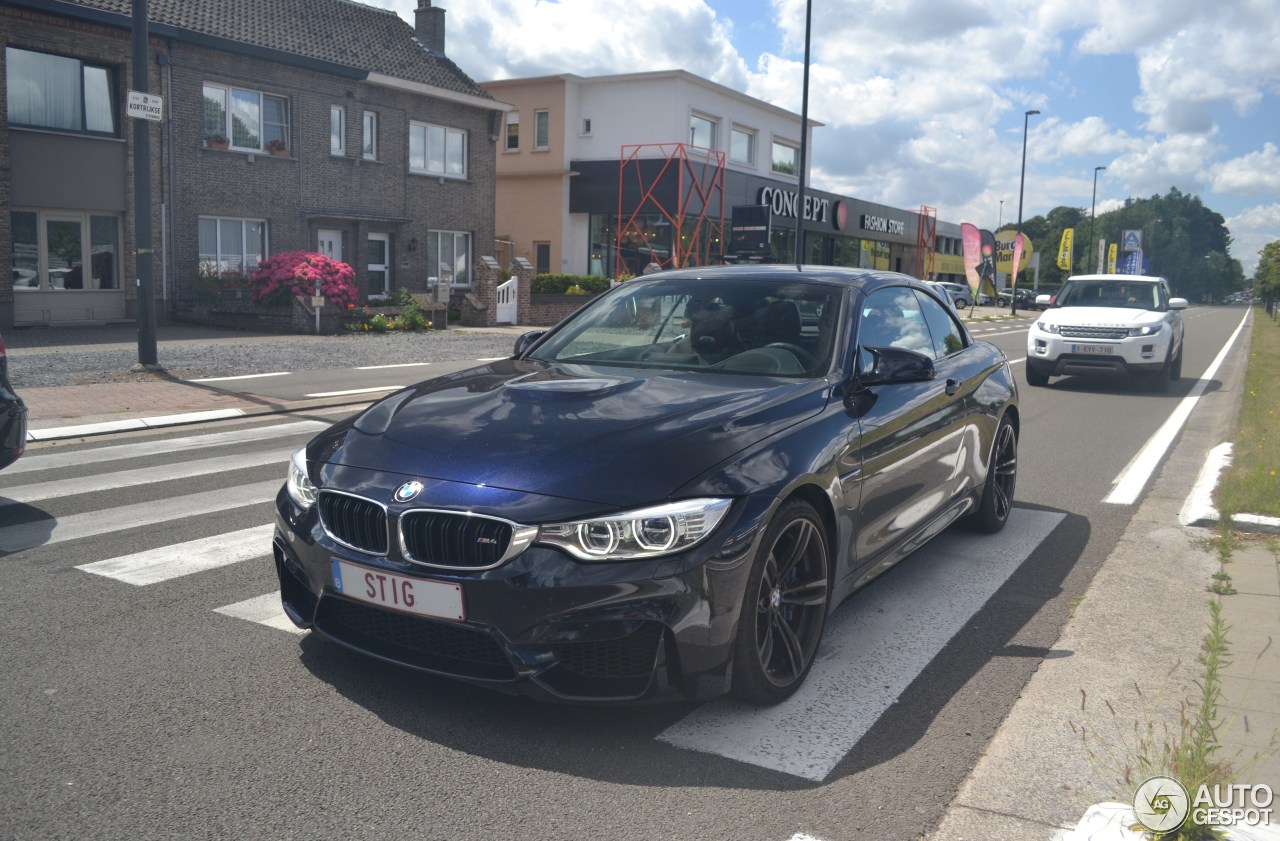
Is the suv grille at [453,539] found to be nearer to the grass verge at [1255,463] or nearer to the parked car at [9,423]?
the parked car at [9,423]

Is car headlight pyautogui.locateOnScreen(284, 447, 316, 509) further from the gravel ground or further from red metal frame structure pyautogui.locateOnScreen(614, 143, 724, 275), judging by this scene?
red metal frame structure pyautogui.locateOnScreen(614, 143, 724, 275)

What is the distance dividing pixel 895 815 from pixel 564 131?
4199cm

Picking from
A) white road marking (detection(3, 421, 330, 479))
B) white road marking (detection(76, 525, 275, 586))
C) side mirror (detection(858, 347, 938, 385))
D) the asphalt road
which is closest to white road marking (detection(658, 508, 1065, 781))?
the asphalt road

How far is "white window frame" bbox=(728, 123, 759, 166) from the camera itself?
46.5 meters

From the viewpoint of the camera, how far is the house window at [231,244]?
2566cm

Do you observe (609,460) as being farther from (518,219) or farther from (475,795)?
(518,219)

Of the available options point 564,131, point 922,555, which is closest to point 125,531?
point 922,555

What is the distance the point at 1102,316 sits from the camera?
15891mm

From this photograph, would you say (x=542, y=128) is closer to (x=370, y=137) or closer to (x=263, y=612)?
(x=370, y=137)

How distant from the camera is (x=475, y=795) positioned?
3193mm

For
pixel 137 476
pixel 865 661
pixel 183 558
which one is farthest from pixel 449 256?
pixel 865 661

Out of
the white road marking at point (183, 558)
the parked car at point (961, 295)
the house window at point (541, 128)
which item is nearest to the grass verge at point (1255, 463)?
the white road marking at point (183, 558)

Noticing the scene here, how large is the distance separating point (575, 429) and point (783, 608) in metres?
0.98

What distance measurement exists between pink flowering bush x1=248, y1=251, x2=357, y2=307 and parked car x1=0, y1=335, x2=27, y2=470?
1677 centimetres
